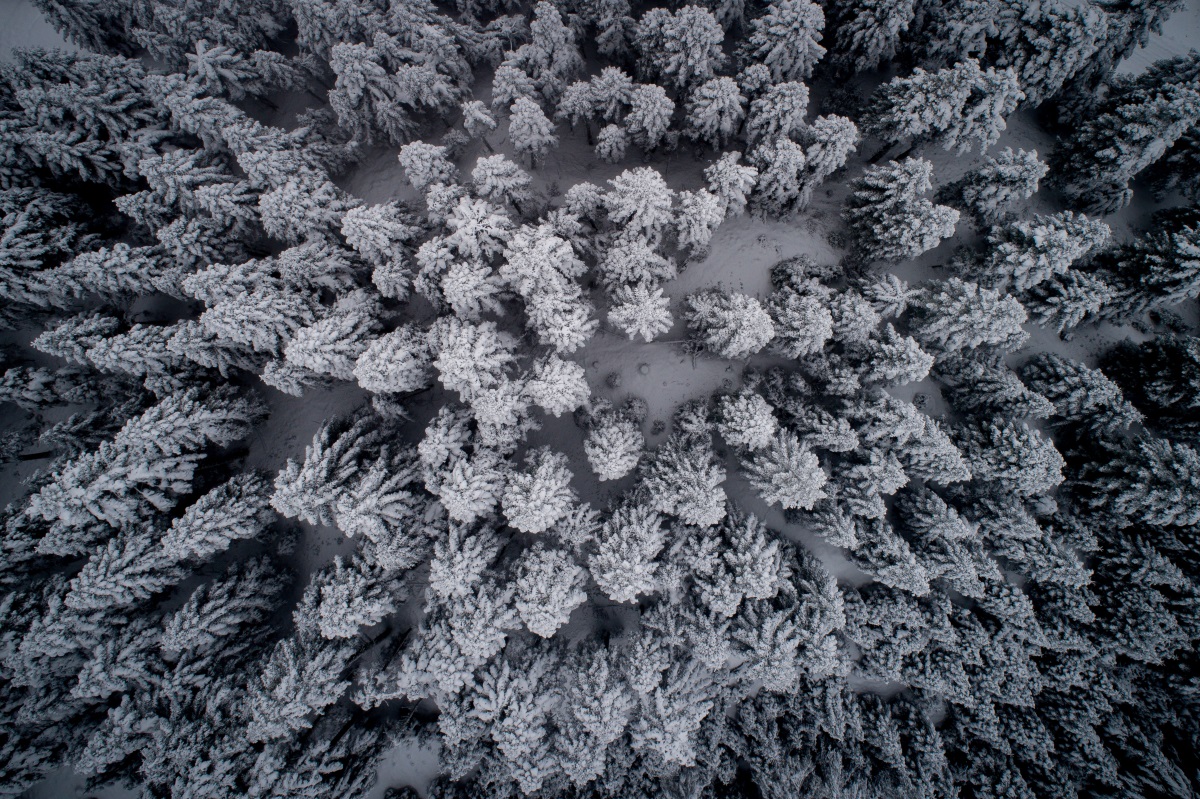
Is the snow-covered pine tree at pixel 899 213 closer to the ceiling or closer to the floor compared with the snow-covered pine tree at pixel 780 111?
closer to the floor

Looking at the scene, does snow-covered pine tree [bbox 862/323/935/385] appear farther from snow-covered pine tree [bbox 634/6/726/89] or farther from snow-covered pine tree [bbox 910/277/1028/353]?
snow-covered pine tree [bbox 634/6/726/89]

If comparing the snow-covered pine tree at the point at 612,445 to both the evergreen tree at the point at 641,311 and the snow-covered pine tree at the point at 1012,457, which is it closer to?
the evergreen tree at the point at 641,311

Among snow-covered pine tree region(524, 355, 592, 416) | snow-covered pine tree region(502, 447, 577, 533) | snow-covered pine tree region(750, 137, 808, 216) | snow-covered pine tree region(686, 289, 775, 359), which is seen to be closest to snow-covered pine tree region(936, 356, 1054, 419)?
snow-covered pine tree region(686, 289, 775, 359)

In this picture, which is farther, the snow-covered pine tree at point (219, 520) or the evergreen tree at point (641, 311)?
the evergreen tree at point (641, 311)

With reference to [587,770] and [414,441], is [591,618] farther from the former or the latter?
[414,441]

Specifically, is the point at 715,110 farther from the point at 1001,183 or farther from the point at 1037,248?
the point at 1037,248

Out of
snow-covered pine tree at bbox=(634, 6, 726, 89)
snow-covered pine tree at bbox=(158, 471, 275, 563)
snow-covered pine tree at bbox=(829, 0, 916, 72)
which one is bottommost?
snow-covered pine tree at bbox=(158, 471, 275, 563)

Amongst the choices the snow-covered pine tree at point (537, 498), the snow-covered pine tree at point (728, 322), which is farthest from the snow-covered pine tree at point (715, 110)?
the snow-covered pine tree at point (537, 498)
